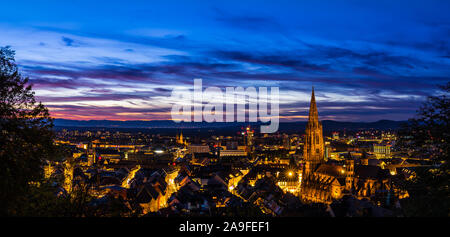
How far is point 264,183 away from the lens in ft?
233

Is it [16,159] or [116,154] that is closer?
[16,159]

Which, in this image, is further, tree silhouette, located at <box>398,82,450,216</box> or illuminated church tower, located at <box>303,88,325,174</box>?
illuminated church tower, located at <box>303,88,325,174</box>

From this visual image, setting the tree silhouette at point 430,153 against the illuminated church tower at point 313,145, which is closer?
the tree silhouette at point 430,153

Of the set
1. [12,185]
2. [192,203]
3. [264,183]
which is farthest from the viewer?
[264,183]

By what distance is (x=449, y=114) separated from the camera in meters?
16.2

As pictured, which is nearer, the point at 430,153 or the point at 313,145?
the point at 430,153

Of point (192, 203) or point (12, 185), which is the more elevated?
point (12, 185)
